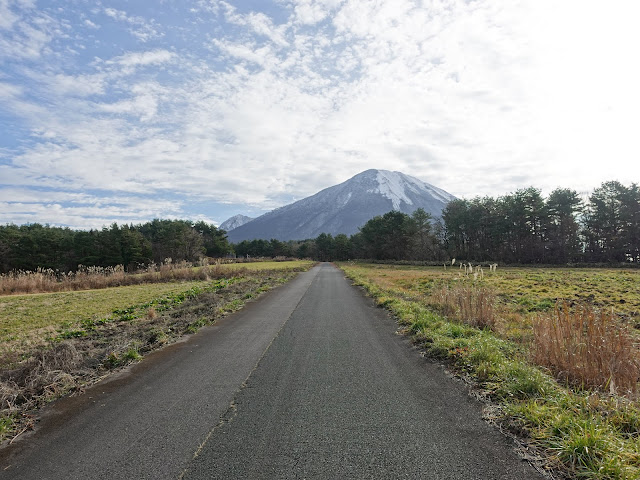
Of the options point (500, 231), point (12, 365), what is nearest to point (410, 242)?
point (500, 231)

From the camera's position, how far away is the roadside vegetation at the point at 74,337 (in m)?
4.94

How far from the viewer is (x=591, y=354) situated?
4914 mm

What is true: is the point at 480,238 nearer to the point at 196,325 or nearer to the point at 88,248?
the point at 196,325

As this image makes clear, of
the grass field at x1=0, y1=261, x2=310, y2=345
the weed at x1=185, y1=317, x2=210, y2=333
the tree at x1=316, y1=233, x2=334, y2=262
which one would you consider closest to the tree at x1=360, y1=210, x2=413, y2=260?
the tree at x1=316, y1=233, x2=334, y2=262

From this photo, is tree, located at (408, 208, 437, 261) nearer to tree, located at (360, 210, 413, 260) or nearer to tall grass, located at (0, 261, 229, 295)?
tree, located at (360, 210, 413, 260)

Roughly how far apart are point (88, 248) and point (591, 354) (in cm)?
7534

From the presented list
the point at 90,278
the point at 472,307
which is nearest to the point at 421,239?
the point at 90,278

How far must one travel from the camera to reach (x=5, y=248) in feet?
173

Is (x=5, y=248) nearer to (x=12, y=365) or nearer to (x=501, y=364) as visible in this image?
(x=12, y=365)

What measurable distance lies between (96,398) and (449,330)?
24.6 ft

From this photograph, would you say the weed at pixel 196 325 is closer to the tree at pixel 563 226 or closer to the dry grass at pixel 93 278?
the dry grass at pixel 93 278

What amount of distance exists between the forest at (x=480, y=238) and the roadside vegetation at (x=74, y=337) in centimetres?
3832

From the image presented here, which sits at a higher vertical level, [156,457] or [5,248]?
[5,248]

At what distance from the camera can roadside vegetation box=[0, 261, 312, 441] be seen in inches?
194
